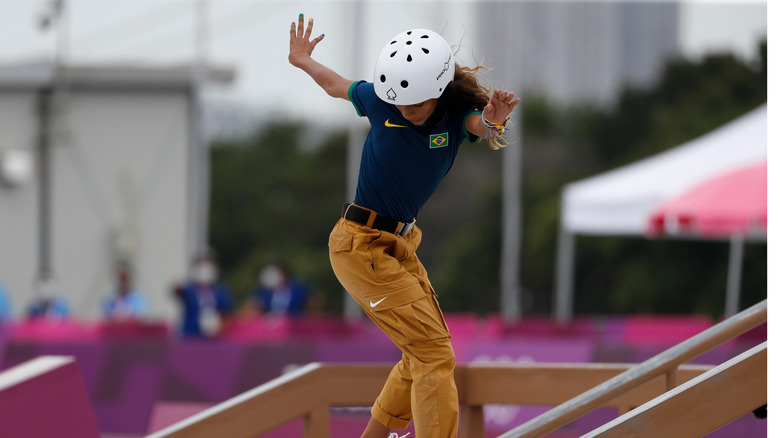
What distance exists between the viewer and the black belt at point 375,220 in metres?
4.09

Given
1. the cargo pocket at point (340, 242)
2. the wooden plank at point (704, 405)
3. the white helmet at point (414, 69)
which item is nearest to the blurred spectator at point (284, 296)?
the cargo pocket at point (340, 242)

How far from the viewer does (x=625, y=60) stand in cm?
6800

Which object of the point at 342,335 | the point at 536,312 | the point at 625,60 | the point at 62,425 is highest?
the point at 625,60

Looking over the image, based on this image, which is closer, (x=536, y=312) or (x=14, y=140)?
(x=14, y=140)

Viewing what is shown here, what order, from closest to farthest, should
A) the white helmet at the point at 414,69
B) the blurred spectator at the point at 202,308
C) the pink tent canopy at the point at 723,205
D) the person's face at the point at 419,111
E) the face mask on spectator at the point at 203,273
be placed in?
the white helmet at the point at 414,69, the person's face at the point at 419,111, the pink tent canopy at the point at 723,205, the blurred spectator at the point at 202,308, the face mask on spectator at the point at 203,273

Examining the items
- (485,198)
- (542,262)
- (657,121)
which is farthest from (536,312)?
(657,121)

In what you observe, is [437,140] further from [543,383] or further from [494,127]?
[543,383]

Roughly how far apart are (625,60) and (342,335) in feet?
189

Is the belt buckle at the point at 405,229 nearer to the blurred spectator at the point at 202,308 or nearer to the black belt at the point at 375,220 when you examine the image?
the black belt at the point at 375,220

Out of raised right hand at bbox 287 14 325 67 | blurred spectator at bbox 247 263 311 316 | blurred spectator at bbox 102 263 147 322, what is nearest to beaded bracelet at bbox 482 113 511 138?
raised right hand at bbox 287 14 325 67

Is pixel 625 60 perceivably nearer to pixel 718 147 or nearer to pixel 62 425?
pixel 718 147

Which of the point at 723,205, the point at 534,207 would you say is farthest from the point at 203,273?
the point at 534,207

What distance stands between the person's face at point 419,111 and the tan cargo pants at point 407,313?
1.57 feet

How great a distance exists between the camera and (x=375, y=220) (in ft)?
13.4
